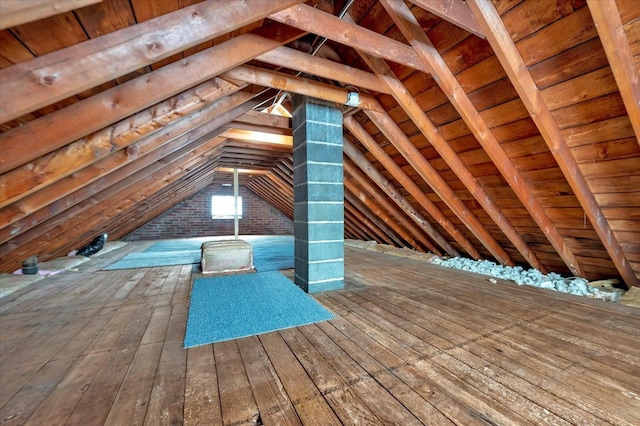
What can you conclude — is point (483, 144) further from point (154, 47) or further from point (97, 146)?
point (97, 146)

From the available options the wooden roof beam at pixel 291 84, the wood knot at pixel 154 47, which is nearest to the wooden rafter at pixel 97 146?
the wooden roof beam at pixel 291 84

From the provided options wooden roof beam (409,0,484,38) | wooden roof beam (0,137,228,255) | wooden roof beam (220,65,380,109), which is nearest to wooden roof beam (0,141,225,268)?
wooden roof beam (0,137,228,255)

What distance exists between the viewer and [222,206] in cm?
982

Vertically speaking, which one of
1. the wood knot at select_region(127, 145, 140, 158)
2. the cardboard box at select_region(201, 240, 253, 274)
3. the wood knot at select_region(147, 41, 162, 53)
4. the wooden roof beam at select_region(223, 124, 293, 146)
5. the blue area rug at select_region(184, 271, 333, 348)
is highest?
the wooden roof beam at select_region(223, 124, 293, 146)

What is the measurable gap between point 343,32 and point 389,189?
2.64 m

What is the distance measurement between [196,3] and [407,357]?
87.3 inches

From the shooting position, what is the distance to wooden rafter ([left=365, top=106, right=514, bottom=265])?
9.62 feet

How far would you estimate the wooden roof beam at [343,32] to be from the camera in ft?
5.02

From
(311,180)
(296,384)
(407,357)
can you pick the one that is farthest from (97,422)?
(311,180)

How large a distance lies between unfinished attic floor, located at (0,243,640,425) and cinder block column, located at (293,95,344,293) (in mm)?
406

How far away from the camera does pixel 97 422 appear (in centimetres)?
103

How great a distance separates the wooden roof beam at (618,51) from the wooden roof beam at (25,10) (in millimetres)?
2252

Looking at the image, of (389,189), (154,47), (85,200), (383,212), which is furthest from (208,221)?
(154,47)

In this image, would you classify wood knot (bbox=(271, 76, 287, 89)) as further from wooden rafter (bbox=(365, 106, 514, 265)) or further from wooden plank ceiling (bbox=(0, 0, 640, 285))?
wooden rafter (bbox=(365, 106, 514, 265))
